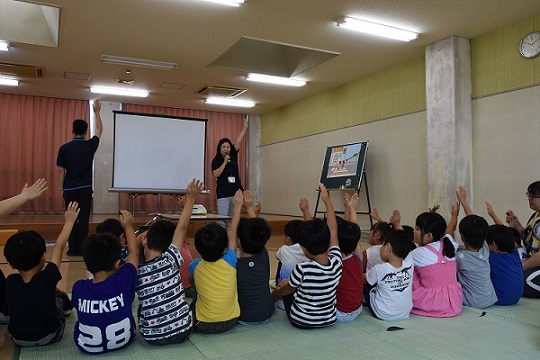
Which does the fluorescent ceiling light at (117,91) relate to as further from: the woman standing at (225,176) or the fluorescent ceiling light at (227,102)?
the woman standing at (225,176)

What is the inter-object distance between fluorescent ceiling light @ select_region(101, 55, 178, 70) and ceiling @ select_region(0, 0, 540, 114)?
10cm

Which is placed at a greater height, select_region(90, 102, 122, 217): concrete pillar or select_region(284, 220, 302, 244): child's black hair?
select_region(90, 102, 122, 217): concrete pillar

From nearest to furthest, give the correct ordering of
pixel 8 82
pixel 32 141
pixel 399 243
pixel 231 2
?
pixel 399 243
pixel 231 2
pixel 8 82
pixel 32 141

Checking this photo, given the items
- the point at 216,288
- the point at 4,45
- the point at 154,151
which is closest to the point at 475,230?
the point at 216,288

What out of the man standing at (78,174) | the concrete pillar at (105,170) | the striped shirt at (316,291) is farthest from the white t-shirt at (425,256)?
the concrete pillar at (105,170)

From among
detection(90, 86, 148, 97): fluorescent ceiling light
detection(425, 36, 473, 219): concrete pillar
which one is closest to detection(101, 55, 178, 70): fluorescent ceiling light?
detection(90, 86, 148, 97): fluorescent ceiling light

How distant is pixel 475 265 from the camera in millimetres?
2629

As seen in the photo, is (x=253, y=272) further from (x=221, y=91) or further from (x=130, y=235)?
(x=221, y=91)

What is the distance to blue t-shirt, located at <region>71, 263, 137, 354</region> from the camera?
1.82m

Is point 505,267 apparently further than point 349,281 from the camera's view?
Yes

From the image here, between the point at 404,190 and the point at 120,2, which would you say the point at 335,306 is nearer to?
the point at 120,2

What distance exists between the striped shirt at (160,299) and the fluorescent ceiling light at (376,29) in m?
3.62

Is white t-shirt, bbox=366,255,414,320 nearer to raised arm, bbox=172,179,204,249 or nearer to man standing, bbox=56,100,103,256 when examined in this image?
raised arm, bbox=172,179,204,249

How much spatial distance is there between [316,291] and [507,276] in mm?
1351
